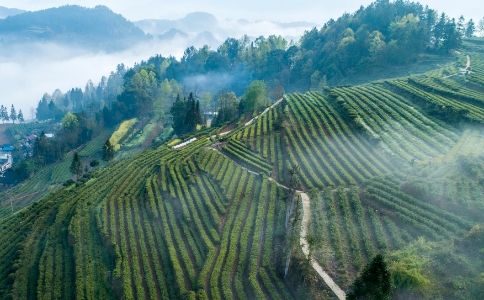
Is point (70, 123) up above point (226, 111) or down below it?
below

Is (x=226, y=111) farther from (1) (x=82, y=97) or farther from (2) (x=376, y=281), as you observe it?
(1) (x=82, y=97)

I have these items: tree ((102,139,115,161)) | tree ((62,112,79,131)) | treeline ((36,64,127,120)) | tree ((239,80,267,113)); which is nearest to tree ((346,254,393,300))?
tree ((102,139,115,161))

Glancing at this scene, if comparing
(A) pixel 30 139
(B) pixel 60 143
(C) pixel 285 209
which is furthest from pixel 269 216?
(A) pixel 30 139

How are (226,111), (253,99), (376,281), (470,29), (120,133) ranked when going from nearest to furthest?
(376,281)
(253,99)
(226,111)
(120,133)
(470,29)

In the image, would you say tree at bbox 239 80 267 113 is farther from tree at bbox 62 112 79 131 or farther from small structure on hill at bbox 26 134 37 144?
small structure on hill at bbox 26 134 37 144

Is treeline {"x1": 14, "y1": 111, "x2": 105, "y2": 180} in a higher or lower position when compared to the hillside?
lower

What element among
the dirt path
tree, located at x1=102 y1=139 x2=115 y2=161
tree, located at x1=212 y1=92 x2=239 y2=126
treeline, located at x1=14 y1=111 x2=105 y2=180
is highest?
tree, located at x1=212 y1=92 x2=239 y2=126

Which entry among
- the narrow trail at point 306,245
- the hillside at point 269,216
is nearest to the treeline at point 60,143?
the hillside at point 269,216

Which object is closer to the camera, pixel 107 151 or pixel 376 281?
pixel 376 281
